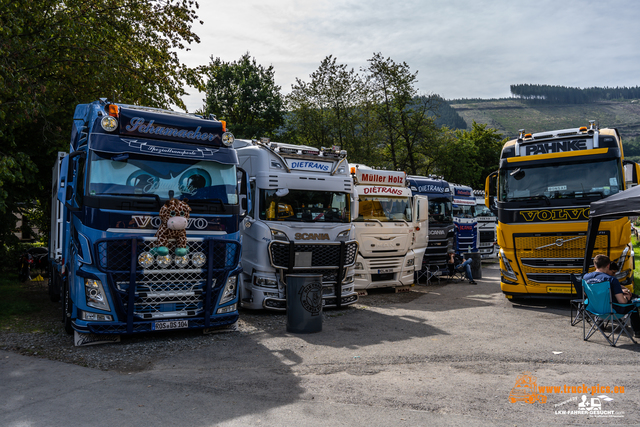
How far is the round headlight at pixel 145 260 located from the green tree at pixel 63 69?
363 cm

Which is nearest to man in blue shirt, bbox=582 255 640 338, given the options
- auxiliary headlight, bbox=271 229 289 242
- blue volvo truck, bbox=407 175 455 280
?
auxiliary headlight, bbox=271 229 289 242

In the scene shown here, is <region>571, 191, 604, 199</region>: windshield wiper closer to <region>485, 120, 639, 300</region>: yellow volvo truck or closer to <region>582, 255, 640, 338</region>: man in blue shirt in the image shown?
<region>485, 120, 639, 300</region>: yellow volvo truck

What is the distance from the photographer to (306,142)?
95.1ft

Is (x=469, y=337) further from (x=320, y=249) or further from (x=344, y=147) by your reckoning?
(x=344, y=147)

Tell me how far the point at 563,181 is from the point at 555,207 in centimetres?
60

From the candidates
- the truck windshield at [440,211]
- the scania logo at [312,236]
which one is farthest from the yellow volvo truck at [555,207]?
the truck windshield at [440,211]

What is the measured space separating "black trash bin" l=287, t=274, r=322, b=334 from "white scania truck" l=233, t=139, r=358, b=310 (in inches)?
47.5

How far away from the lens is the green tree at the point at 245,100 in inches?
1374

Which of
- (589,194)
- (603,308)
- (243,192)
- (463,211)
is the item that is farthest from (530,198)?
(463,211)

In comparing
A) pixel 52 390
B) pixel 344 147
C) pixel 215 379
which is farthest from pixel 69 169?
pixel 344 147

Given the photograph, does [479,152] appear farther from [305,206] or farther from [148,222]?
[148,222]

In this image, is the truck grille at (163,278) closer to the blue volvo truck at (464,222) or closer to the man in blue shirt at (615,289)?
the man in blue shirt at (615,289)

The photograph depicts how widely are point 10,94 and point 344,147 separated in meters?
20.0

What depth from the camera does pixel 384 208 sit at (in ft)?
43.7
